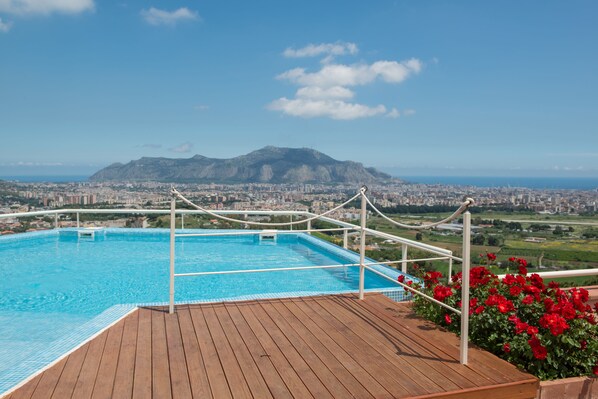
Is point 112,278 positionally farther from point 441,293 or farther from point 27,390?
point 441,293

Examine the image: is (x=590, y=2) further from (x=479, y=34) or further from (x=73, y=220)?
(x=73, y=220)

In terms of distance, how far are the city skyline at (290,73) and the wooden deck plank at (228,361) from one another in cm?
917

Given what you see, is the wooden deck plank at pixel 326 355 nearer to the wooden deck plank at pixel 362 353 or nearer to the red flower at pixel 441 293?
the wooden deck plank at pixel 362 353

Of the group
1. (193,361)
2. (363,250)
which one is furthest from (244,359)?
(363,250)

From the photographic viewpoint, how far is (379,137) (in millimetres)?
27484

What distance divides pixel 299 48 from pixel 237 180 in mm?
5907

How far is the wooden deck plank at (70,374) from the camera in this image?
6.84 ft

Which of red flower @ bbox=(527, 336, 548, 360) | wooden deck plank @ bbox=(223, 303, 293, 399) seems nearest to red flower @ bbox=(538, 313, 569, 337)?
red flower @ bbox=(527, 336, 548, 360)

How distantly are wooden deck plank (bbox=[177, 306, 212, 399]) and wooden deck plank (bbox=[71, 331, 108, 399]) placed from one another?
507 millimetres

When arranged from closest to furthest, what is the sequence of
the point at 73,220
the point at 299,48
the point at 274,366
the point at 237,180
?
the point at 274,366 → the point at 73,220 → the point at 299,48 → the point at 237,180

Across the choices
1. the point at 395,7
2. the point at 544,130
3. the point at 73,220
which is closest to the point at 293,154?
the point at 395,7

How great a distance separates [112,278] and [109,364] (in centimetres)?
434

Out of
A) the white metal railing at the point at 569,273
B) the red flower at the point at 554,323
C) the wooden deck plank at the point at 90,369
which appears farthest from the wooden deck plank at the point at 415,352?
the wooden deck plank at the point at 90,369

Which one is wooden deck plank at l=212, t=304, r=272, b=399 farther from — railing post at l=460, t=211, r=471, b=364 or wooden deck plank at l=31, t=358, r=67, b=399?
railing post at l=460, t=211, r=471, b=364
